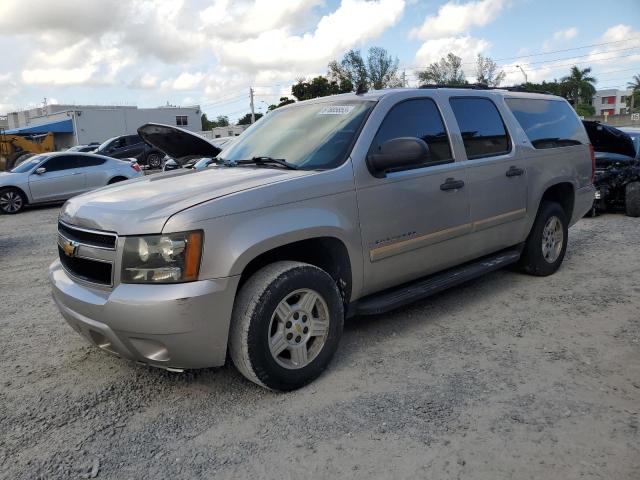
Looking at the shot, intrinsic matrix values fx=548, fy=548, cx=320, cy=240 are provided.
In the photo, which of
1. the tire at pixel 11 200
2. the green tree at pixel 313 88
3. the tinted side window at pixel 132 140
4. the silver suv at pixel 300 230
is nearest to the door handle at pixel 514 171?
the silver suv at pixel 300 230

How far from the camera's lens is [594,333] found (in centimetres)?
418

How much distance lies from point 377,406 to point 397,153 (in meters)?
1.62

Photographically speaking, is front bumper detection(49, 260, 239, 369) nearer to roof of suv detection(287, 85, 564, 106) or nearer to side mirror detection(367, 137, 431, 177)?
side mirror detection(367, 137, 431, 177)

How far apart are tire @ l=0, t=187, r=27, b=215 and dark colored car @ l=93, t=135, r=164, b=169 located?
10921 millimetres

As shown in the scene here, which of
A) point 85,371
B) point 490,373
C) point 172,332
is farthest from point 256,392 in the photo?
point 490,373

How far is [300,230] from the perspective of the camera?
330 centimetres

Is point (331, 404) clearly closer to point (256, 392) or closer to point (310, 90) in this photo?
point (256, 392)

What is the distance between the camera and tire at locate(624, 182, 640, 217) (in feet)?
29.6

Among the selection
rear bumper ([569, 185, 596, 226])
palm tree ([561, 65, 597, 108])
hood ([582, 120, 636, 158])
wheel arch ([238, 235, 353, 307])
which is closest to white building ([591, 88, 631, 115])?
palm tree ([561, 65, 597, 108])

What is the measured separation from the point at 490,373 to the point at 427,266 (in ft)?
3.27

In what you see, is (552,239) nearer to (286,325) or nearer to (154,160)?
(286,325)

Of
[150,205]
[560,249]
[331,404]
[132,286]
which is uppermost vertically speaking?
[150,205]

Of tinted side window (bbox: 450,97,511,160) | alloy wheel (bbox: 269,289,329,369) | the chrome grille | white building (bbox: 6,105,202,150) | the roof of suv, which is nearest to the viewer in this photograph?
the chrome grille

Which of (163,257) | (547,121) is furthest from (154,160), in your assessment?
(163,257)
